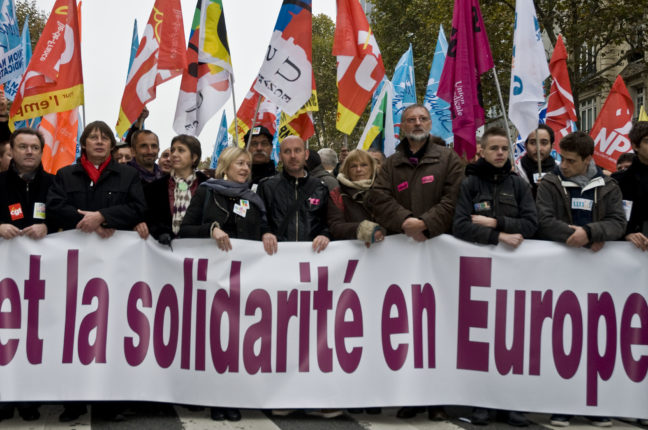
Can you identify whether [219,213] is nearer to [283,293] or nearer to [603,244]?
[283,293]

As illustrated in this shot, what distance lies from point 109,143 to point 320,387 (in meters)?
2.39

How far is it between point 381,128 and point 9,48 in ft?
17.7

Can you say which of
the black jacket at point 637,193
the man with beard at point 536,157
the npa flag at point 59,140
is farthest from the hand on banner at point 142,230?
the npa flag at point 59,140

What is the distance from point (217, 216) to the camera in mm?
5871

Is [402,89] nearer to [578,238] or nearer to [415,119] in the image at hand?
[415,119]

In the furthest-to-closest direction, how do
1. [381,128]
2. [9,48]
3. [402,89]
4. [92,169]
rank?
[402,89]
[381,128]
[9,48]
[92,169]

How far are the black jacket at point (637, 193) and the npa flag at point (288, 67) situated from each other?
300 centimetres

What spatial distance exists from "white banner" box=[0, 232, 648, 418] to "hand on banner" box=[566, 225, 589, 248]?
10cm

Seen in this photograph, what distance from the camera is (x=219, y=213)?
5.88m

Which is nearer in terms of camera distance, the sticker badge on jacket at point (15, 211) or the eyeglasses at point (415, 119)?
the sticker badge on jacket at point (15, 211)

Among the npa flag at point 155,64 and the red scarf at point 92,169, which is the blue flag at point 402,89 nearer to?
the npa flag at point 155,64

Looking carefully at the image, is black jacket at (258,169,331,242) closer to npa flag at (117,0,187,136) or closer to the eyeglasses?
the eyeglasses

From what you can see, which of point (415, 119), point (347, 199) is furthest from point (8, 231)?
point (415, 119)

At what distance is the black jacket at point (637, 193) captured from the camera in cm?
588
